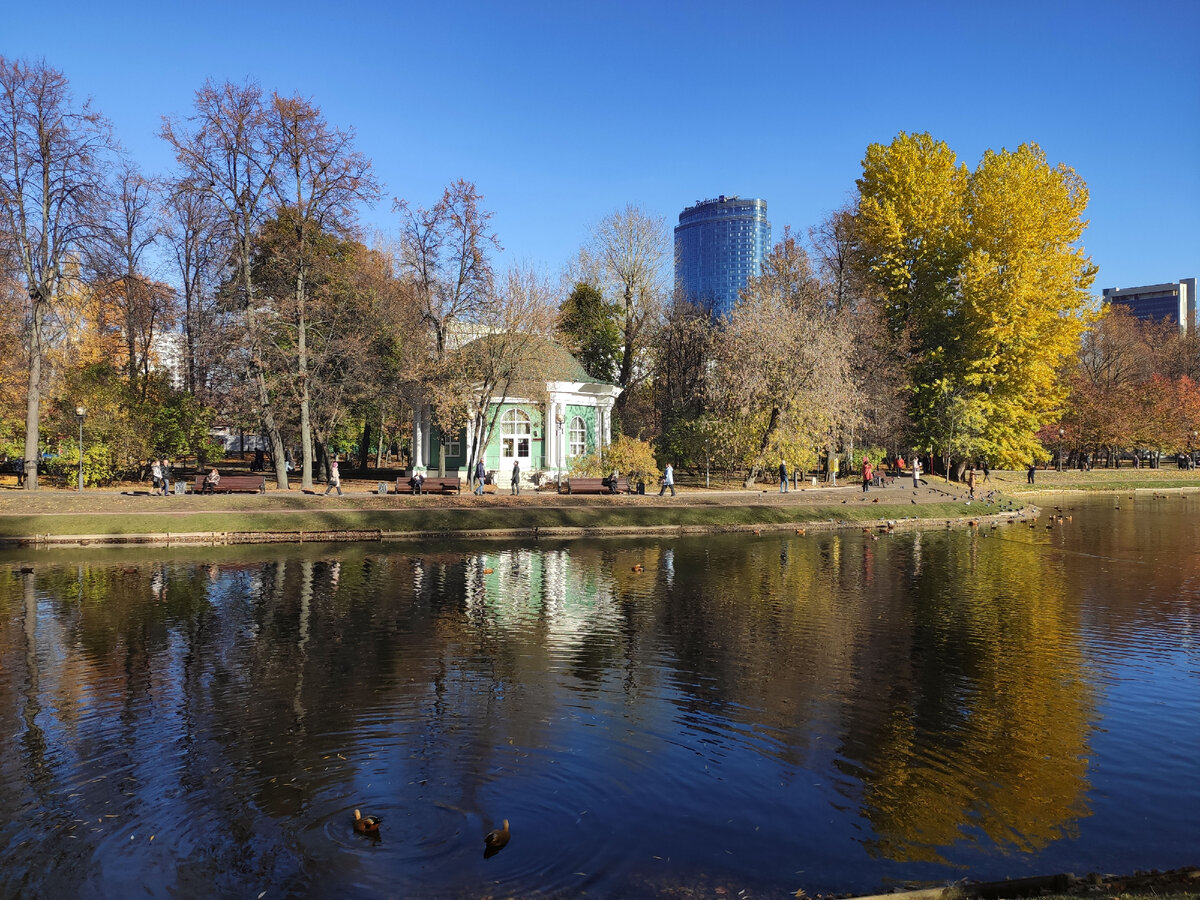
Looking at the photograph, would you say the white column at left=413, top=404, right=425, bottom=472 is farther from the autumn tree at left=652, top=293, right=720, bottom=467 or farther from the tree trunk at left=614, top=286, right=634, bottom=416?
the tree trunk at left=614, top=286, right=634, bottom=416

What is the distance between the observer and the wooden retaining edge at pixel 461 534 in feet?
92.0

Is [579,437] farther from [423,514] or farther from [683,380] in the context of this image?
[423,514]

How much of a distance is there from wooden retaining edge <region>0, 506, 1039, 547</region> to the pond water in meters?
7.58

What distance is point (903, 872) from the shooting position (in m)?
7.34

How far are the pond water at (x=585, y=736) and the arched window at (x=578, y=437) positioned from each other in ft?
84.4

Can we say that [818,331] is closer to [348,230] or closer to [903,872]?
[348,230]

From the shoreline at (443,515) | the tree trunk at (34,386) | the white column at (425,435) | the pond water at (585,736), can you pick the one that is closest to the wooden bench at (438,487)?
the shoreline at (443,515)

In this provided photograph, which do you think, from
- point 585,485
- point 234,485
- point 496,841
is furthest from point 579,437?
point 496,841

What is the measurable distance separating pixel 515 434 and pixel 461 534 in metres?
14.3

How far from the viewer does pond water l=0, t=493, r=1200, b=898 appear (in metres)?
7.55

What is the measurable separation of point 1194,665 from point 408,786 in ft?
42.6

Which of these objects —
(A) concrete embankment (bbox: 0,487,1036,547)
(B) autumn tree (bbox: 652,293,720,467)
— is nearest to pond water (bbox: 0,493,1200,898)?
(A) concrete embankment (bbox: 0,487,1036,547)

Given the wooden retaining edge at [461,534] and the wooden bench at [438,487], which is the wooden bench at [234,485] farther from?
the wooden retaining edge at [461,534]

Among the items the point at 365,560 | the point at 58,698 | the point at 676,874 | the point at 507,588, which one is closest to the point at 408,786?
the point at 676,874
